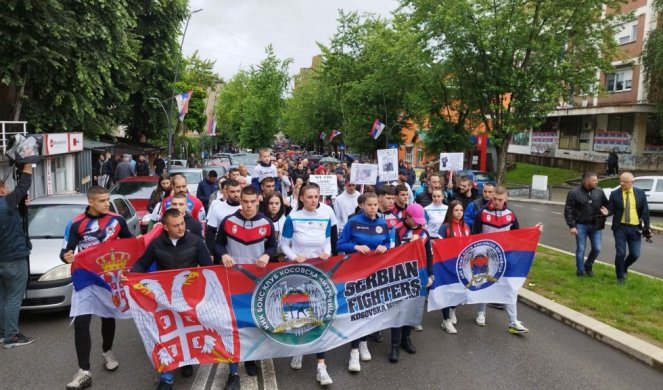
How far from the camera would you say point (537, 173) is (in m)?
38.9

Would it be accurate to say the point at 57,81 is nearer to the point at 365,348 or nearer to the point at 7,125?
the point at 7,125

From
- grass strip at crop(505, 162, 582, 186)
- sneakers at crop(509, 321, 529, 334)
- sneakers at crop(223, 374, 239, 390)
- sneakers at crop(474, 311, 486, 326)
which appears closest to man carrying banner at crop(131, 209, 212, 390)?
sneakers at crop(223, 374, 239, 390)

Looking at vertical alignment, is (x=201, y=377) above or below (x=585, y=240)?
below

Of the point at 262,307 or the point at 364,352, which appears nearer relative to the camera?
the point at 262,307

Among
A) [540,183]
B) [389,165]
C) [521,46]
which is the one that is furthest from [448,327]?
[540,183]

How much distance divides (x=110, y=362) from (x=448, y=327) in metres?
3.91

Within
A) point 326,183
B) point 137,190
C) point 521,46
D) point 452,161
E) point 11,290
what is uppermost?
point 521,46

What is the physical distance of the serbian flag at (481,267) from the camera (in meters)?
6.34

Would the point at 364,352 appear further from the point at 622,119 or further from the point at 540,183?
the point at 622,119

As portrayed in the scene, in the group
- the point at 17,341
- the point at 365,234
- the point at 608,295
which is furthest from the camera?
the point at 608,295

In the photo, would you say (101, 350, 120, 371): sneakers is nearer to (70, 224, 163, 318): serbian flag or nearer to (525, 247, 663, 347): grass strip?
(70, 224, 163, 318): serbian flag

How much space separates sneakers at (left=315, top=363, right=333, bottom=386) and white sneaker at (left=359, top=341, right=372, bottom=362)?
0.61 meters

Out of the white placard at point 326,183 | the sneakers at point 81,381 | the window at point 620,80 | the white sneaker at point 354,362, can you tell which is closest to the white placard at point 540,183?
the window at point 620,80

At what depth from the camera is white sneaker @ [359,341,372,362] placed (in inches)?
220
